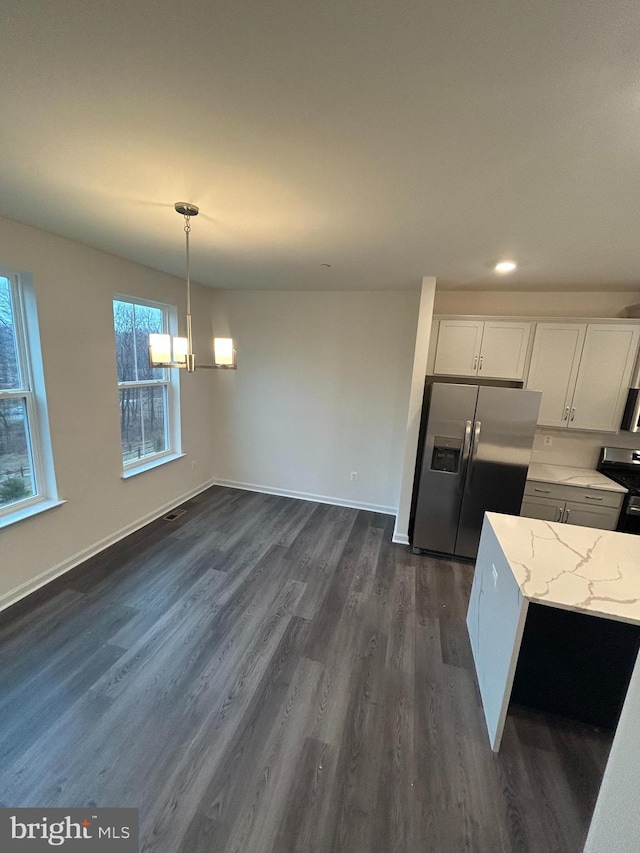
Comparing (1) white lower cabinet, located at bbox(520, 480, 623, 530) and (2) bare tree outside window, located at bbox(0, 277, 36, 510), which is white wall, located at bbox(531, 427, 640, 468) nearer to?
(1) white lower cabinet, located at bbox(520, 480, 623, 530)

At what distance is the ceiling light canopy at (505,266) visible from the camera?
101 inches

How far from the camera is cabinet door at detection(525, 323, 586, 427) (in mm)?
3174

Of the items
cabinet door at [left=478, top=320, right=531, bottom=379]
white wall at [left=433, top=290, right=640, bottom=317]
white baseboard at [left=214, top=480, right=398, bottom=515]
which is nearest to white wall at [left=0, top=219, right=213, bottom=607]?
A: white baseboard at [left=214, top=480, right=398, bottom=515]

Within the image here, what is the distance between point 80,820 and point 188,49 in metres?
2.61

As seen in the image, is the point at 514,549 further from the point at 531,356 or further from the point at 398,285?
the point at 398,285

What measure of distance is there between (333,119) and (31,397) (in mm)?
2659

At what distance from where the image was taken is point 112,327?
298cm

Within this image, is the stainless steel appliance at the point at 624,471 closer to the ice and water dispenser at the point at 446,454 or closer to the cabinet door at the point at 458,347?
the ice and water dispenser at the point at 446,454

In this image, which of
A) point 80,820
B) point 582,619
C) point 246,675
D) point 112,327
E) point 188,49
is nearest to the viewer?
point 188,49

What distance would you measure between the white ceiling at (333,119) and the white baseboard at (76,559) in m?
2.49

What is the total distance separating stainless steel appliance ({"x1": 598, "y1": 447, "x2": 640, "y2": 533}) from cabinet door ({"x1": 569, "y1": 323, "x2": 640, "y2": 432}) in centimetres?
36

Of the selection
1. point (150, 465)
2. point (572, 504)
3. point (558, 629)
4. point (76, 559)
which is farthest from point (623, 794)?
point (150, 465)

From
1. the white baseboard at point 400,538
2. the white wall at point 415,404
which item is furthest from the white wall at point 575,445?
the white baseboard at point 400,538

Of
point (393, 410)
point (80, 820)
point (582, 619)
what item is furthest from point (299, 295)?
point (80, 820)
